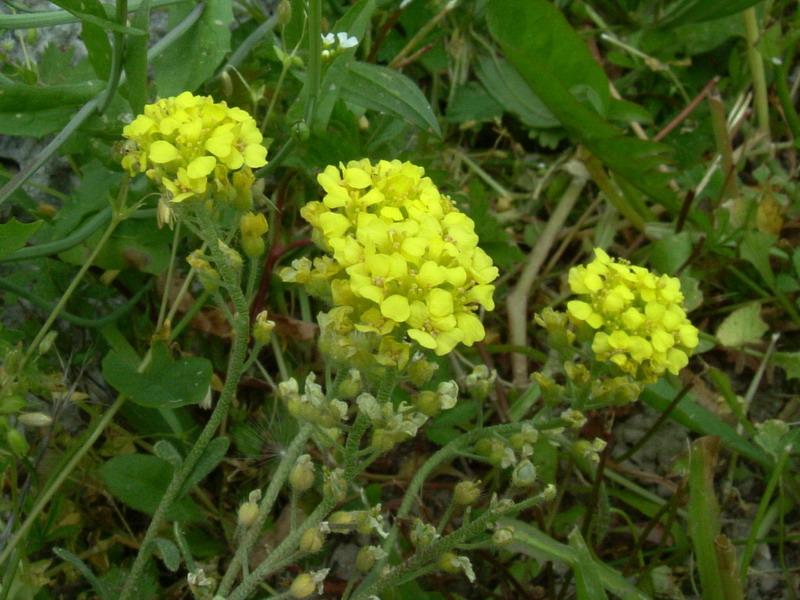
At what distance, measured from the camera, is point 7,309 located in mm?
2055

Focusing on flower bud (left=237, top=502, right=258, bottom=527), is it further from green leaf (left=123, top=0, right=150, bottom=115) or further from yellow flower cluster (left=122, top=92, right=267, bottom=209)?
green leaf (left=123, top=0, right=150, bottom=115)

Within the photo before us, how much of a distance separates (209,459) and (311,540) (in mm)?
333

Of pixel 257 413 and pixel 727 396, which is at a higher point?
pixel 727 396

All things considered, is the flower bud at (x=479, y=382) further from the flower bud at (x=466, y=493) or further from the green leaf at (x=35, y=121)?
the green leaf at (x=35, y=121)

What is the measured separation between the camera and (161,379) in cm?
175

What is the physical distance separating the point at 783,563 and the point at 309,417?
130cm

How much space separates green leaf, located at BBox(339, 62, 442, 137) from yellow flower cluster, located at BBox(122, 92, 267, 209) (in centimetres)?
52

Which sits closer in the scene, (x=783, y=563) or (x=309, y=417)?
(x=309, y=417)

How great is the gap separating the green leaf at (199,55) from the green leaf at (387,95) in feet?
0.98

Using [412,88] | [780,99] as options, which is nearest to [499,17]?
[412,88]

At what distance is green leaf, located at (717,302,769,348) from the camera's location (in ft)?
7.51

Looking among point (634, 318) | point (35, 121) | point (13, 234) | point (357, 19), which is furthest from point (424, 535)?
point (35, 121)

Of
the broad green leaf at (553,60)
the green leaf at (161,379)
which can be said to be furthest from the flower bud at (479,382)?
the broad green leaf at (553,60)

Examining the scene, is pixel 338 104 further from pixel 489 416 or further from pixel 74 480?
pixel 74 480
